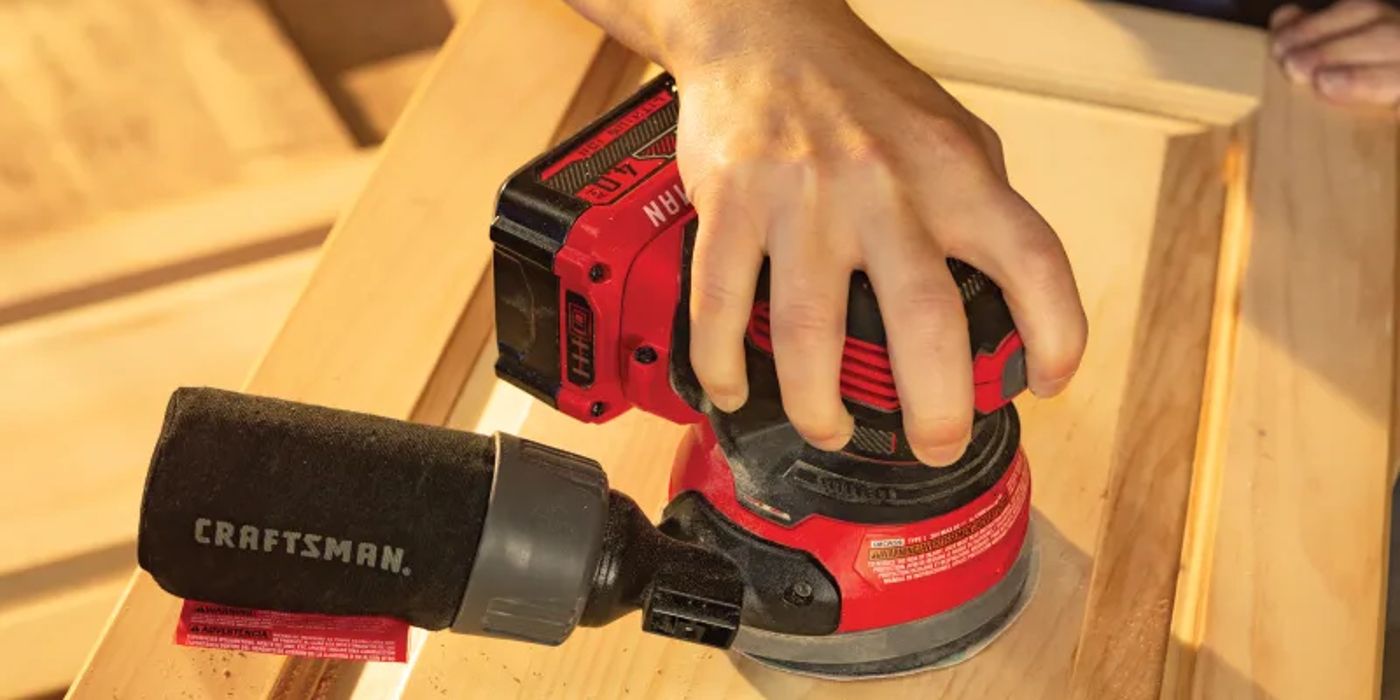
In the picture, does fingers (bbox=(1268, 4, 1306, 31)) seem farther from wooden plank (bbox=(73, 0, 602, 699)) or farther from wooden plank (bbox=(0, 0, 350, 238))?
wooden plank (bbox=(0, 0, 350, 238))

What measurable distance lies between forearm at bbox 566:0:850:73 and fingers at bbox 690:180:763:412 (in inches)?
5.1

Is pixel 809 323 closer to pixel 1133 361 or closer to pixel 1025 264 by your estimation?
pixel 1025 264

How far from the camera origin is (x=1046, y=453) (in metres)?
0.86

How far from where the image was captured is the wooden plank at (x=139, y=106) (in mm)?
1314

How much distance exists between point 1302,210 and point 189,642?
2.31 ft

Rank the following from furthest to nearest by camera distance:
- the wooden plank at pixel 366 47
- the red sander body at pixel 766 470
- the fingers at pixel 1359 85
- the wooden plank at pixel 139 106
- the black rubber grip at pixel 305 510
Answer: the wooden plank at pixel 366 47 → the wooden plank at pixel 139 106 → the fingers at pixel 1359 85 → the red sander body at pixel 766 470 → the black rubber grip at pixel 305 510

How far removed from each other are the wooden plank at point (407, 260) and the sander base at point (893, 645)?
24 centimetres

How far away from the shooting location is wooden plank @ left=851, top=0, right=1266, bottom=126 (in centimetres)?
101

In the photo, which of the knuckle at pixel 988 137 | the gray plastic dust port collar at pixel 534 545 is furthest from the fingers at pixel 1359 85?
the gray plastic dust port collar at pixel 534 545

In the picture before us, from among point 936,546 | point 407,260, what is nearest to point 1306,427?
point 936,546

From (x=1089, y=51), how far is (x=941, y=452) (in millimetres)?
466

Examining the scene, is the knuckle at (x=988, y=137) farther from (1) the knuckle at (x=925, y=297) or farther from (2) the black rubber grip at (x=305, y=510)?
(2) the black rubber grip at (x=305, y=510)

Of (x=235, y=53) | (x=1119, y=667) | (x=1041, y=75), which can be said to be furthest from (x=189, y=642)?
(x=235, y=53)

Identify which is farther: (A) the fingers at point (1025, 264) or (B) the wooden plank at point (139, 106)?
(B) the wooden plank at point (139, 106)
